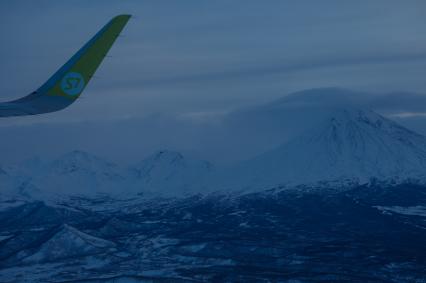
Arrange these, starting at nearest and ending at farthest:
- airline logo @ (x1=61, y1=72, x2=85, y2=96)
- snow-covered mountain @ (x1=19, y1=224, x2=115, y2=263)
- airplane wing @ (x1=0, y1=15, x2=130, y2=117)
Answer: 1. airplane wing @ (x1=0, y1=15, x2=130, y2=117)
2. airline logo @ (x1=61, y1=72, x2=85, y2=96)
3. snow-covered mountain @ (x1=19, y1=224, x2=115, y2=263)

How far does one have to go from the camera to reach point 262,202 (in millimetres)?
196875

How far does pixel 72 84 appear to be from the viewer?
14211mm

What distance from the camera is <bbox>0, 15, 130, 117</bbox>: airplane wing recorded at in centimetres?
1392

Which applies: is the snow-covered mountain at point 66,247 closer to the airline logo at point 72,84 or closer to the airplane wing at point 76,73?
the airplane wing at point 76,73

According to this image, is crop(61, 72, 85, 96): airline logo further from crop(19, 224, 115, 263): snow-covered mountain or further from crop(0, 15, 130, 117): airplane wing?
crop(19, 224, 115, 263): snow-covered mountain

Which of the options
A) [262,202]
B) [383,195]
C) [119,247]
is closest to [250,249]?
[119,247]

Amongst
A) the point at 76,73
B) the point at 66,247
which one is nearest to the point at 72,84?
the point at 76,73

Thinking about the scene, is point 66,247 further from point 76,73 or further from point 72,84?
point 76,73

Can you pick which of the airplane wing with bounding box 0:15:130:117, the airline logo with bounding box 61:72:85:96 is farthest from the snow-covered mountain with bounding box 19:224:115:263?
the airline logo with bounding box 61:72:85:96

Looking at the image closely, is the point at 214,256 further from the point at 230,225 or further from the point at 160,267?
the point at 230,225

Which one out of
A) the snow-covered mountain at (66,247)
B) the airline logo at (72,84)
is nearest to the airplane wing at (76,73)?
the airline logo at (72,84)

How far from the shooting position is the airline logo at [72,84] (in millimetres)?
14109

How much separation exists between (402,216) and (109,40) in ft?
486

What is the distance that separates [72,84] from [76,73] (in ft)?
0.94
